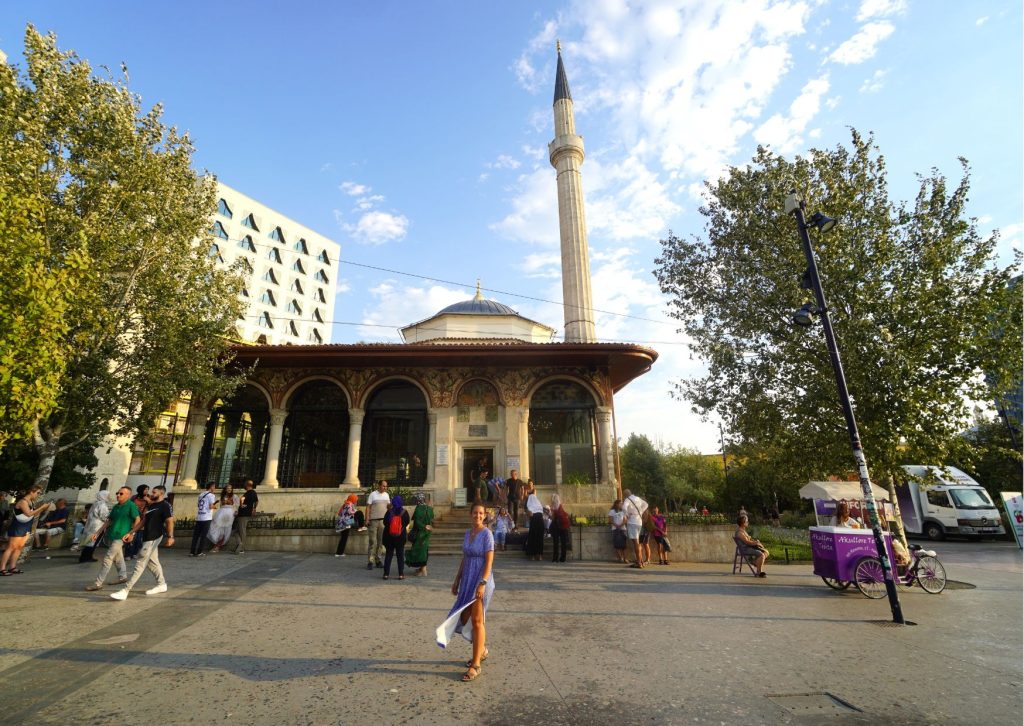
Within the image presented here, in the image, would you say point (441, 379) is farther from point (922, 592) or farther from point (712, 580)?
point (922, 592)

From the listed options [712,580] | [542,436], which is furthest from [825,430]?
[542,436]

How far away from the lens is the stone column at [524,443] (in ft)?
51.3

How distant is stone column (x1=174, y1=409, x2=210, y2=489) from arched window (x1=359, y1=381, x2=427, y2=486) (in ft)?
17.1

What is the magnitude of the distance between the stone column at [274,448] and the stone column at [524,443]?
26.3 ft

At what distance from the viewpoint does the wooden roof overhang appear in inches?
606

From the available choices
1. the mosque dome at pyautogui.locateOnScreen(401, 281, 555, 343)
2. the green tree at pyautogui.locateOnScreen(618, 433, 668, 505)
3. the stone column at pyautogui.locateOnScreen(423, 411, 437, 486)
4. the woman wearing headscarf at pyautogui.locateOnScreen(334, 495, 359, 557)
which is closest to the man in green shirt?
the woman wearing headscarf at pyautogui.locateOnScreen(334, 495, 359, 557)

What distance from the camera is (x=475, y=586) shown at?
4.37 m

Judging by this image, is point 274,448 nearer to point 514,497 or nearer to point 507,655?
point 514,497

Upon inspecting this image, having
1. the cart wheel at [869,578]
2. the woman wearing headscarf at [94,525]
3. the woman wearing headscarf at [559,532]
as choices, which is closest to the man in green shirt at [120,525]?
the woman wearing headscarf at [94,525]

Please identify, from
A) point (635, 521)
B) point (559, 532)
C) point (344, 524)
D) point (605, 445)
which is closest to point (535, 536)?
point (559, 532)

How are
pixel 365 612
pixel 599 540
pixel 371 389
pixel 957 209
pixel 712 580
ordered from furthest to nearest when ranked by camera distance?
pixel 371 389 → pixel 599 540 → pixel 957 209 → pixel 712 580 → pixel 365 612

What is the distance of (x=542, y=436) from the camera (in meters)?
16.8

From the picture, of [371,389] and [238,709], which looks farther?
[371,389]

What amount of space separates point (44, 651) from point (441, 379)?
12437 mm
